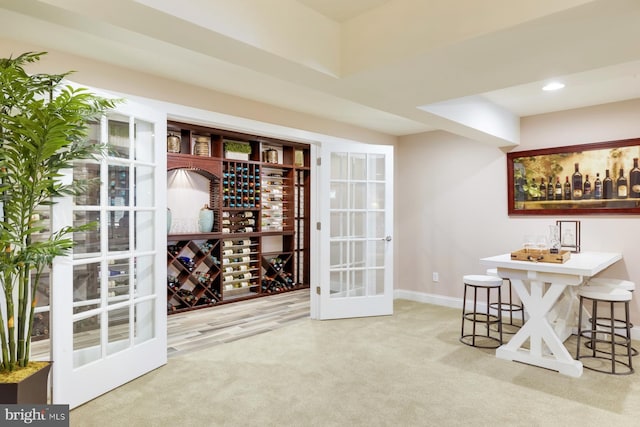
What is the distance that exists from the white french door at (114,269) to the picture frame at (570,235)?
3.77m

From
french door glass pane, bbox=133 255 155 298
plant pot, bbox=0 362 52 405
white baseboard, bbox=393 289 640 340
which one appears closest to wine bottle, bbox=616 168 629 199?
white baseboard, bbox=393 289 640 340

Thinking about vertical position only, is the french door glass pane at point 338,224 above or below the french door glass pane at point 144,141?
below

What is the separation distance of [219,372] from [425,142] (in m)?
3.88

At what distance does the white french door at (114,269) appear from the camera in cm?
Result: 243

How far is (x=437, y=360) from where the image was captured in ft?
10.6

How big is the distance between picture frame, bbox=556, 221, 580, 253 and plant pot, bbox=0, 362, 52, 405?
14.0 ft

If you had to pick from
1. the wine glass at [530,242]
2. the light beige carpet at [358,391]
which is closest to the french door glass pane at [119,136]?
the light beige carpet at [358,391]

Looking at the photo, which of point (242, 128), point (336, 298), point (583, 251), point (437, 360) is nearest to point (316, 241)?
point (336, 298)

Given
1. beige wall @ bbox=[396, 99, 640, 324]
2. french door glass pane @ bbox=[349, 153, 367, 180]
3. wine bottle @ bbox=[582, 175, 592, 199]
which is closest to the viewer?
beige wall @ bbox=[396, 99, 640, 324]

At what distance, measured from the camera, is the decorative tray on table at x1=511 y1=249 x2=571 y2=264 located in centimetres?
304

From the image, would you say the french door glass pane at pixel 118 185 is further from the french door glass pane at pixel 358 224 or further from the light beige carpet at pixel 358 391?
the french door glass pane at pixel 358 224

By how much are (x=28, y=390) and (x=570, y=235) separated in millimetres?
4570

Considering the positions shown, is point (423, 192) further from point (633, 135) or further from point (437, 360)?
point (437, 360)

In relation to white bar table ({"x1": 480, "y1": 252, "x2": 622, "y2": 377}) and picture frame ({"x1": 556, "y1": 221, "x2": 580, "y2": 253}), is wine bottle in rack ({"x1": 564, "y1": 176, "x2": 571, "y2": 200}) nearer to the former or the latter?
picture frame ({"x1": 556, "y1": 221, "x2": 580, "y2": 253})
